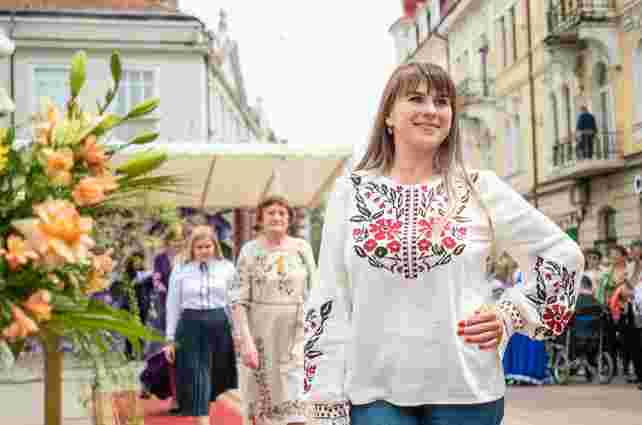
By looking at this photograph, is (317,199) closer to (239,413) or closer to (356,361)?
(239,413)

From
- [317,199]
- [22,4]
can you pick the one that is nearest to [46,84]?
[22,4]

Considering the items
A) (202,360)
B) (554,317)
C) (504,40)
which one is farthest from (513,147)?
(554,317)

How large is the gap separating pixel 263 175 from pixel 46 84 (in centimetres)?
1835

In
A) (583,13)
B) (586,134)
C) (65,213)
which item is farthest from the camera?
(586,134)

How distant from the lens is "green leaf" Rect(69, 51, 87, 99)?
2.27m

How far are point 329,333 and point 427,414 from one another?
344mm

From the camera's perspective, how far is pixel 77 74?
2312 mm

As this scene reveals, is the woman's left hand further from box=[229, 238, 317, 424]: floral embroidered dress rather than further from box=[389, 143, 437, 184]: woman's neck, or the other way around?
box=[229, 238, 317, 424]: floral embroidered dress

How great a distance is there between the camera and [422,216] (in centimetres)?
297

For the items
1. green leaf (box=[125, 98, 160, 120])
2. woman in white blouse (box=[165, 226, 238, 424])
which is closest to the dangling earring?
green leaf (box=[125, 98, 160, 120])

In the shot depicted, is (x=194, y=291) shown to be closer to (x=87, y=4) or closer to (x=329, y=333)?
→ (x=329, y=333)

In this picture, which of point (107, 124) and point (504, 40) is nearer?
point (107, 124)

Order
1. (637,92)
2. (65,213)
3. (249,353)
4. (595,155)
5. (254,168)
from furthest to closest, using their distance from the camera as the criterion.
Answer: (595,155) < (637,92) < (254,168) < (249,353) < (65,213)

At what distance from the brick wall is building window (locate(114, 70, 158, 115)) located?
247 cm
